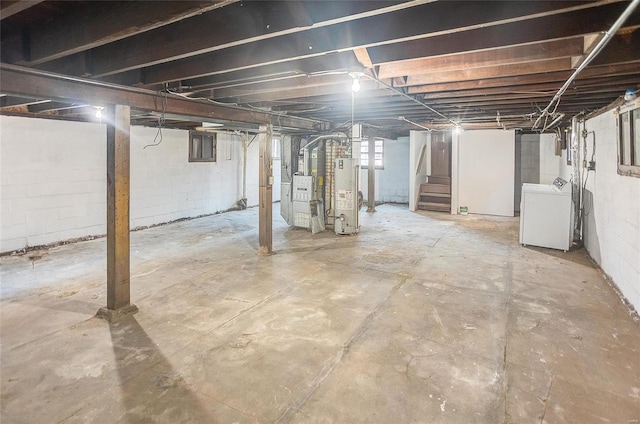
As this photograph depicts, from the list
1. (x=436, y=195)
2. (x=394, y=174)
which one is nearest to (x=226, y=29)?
(x=436, y=195)

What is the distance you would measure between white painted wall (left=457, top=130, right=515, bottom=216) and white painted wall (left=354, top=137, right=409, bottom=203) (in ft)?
6.40

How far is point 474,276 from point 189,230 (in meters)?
4.95

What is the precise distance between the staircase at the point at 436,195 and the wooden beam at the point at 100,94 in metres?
6.02

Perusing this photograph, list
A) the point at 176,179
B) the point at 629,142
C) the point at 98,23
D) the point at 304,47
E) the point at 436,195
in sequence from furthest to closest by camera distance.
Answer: the point at 436,195 → the point at 176,179 → the point at 629,142 → the point at 304,47 → the point at 98,23

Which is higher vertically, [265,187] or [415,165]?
[415,165]

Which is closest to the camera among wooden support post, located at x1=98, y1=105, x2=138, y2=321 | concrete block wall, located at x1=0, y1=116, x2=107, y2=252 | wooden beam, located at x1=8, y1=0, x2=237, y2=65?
wooden beam, located at x1=8, y1=0, x2=237, y2=65

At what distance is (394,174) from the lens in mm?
10609

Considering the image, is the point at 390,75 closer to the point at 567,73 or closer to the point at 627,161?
the point at 567,73

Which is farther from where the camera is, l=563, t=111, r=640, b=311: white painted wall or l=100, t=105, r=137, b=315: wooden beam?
l=563, t=111, r=640, b=311: white painted wall

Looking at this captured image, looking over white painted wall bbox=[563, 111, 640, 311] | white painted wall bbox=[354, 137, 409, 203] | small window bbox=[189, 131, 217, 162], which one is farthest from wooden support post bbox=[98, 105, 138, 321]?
white painted wall bbox=[354, 137, 409, 203]

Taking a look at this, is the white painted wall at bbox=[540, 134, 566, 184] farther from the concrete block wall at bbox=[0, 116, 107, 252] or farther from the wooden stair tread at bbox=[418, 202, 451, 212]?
the concrete block wall at bbox=[0, 116, 107, 252]

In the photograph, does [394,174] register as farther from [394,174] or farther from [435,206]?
[435,206]

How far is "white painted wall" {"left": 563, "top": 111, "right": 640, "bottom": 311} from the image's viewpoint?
323cm

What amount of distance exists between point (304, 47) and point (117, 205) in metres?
2.05
